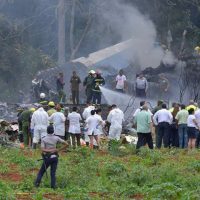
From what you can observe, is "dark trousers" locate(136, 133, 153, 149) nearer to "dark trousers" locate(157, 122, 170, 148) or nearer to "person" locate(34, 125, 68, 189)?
"dark trousers" locate(157, 122, 170, 148)

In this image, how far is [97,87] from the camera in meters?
34.6

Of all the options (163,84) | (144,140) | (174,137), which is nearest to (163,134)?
(174,137)

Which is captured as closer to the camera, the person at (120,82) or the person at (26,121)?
the person at (26,121)

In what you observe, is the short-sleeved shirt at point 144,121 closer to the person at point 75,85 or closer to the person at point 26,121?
the person at point 26,121

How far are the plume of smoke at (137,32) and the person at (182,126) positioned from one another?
15272mm

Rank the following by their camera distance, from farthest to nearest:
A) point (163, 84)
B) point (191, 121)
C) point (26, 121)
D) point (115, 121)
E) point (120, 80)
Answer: point (163, 84) < point (120, 80) < point (26, 121) < point (115, 121) < point (191, 121)

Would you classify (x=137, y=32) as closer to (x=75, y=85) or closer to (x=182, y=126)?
(x=75, y=85)

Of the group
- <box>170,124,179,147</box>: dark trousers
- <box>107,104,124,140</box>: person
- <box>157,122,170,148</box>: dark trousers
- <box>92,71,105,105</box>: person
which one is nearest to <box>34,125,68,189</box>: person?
<box>157,122,170,148</box>: dark trousers

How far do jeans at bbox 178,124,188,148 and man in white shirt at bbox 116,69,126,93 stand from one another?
9077 mm

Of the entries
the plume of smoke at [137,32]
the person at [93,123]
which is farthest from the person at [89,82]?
the plume of smoke at [137,32]

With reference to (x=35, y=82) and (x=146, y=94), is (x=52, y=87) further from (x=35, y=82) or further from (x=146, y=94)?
(x=146, y=94)

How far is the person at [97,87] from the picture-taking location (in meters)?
34.4

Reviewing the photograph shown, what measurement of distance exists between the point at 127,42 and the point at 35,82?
27.9ft

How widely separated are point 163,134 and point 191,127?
135cm
